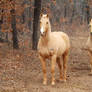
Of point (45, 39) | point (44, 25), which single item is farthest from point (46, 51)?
point (44, 25)

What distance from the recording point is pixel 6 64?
10.8 m

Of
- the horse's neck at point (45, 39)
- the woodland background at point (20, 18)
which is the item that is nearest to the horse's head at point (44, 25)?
the horse's neck at point (45, 39)

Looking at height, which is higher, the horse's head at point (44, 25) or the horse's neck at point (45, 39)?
the horse's head at point (44, 25)

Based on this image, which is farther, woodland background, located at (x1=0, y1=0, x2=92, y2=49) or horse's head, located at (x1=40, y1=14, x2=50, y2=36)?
woodland background, located at (x1=0, y1=0, x2=92, y2=49)

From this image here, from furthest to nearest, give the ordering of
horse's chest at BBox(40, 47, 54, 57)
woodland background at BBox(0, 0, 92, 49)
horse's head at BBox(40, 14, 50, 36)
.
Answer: woodland background at BBox(0, 0, 92, 49), horse's chest at BBox(40, 47, 54, 57), horse's head at BBox(40, 14, 50, 36)

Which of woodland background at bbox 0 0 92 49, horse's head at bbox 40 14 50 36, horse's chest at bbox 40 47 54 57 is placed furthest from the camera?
woodland background at bbox 0 0 92 49

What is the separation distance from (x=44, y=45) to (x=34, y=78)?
1.93 m

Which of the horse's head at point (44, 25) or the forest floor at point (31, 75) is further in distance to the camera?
the forest floor at point (31, 75)

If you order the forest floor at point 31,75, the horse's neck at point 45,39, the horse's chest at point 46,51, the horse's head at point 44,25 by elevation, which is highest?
the horse's head at point 44,25

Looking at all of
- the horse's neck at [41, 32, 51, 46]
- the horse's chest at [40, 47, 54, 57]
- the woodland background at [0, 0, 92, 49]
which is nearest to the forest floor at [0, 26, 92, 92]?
the horse's chest at [40, 47, 54, 57]

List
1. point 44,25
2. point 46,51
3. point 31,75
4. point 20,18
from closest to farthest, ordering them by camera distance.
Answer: point 44,25, point 46,51, point 31,75, point 20,18

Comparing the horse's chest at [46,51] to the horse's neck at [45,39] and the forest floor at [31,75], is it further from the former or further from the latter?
the forest floor at [31,75]

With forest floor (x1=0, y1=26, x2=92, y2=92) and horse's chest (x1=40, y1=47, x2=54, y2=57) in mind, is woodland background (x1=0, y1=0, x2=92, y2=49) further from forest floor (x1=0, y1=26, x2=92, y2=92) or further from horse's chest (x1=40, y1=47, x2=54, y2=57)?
horse's chest (x1=40, y1=47, x2=54, y2=57)

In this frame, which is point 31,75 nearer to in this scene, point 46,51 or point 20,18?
point 46,51
